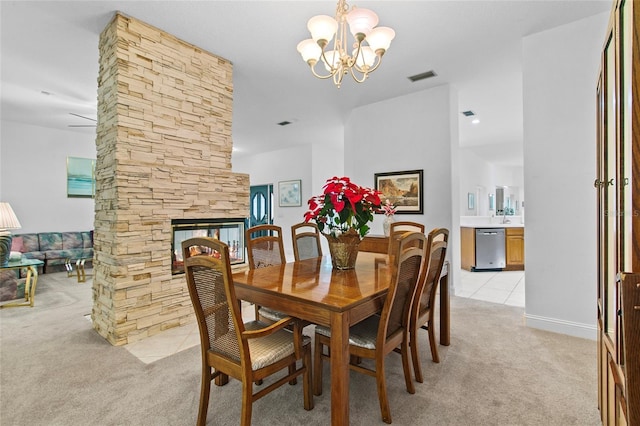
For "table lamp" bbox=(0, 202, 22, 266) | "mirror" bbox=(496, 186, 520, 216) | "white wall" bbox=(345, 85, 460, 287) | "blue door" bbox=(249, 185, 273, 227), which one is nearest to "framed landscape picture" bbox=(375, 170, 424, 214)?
"white wall" bbox=(345, 85, 460, 287)

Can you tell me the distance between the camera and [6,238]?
12.4ft

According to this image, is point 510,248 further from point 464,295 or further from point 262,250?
point 262,250

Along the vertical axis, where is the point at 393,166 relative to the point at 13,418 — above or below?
above

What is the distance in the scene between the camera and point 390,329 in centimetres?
179

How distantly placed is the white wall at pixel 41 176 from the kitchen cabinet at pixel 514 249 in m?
8.51

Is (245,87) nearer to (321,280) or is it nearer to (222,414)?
(321,280)

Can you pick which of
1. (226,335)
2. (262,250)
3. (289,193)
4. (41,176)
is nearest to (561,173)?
(262,250)

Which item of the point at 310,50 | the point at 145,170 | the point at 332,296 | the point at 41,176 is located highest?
the point at 310,50

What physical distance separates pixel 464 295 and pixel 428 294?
230 centimetres

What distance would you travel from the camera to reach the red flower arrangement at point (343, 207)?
2008 millimetres

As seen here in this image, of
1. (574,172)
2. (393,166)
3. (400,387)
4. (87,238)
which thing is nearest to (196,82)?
(393,166)

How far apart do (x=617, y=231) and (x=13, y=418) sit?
2.93 metres

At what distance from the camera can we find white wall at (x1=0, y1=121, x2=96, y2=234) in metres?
5.75

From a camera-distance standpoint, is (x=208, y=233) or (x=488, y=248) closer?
(x=208, y=233)
